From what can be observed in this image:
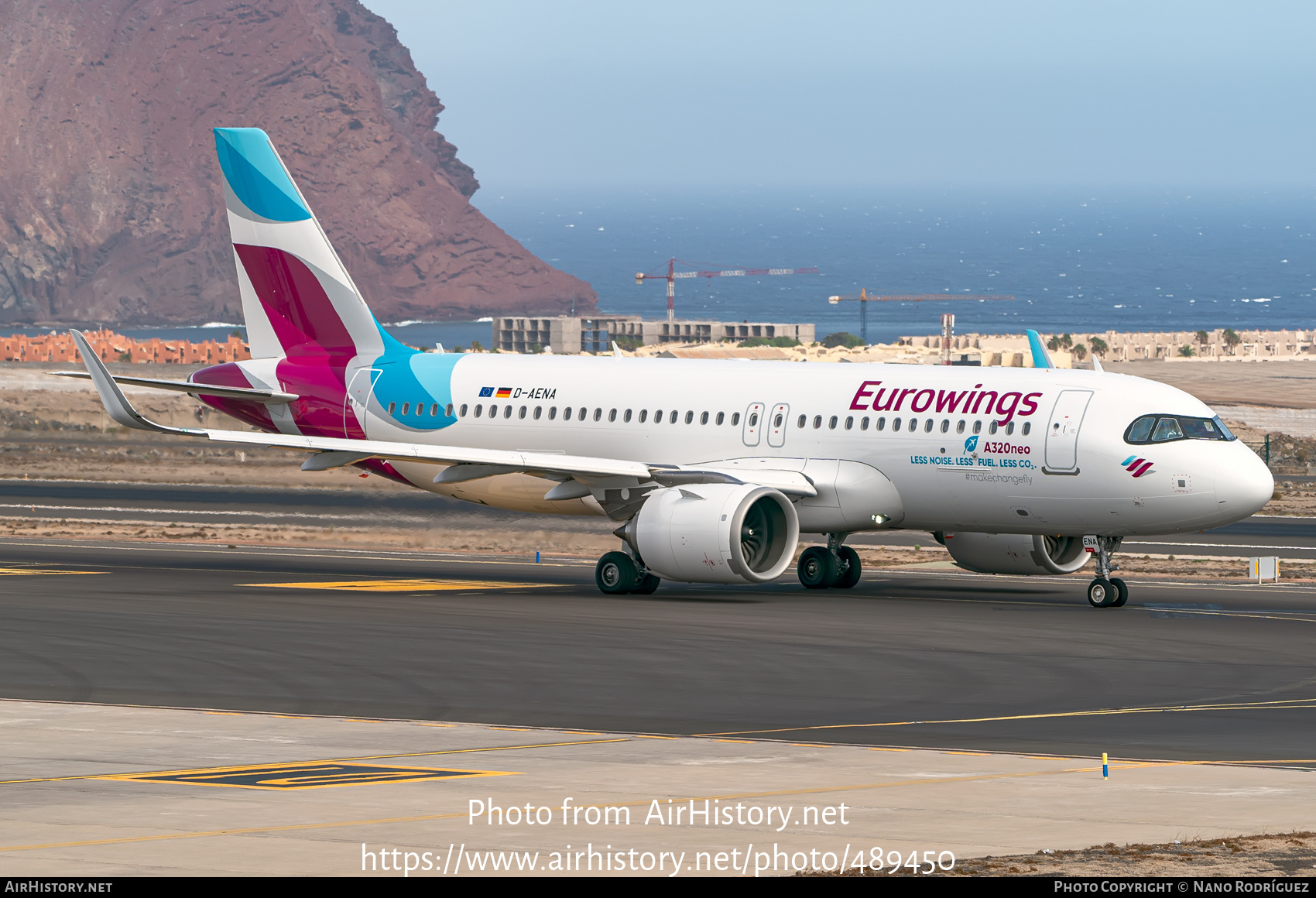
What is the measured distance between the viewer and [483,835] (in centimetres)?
1634

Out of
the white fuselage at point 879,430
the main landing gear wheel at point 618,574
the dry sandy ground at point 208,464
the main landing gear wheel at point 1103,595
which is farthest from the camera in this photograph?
the dry sandy ground at point 208,464

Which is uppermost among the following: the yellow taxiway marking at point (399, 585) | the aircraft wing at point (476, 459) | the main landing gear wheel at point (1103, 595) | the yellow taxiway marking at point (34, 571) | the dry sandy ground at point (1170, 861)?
the aircraft wing at point (476, 459)

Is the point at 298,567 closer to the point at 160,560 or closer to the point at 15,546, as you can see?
the point at 160,560

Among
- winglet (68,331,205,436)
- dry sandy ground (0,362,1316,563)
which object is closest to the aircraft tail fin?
winglet (68,331,205,436)

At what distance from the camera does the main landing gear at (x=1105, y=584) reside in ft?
126

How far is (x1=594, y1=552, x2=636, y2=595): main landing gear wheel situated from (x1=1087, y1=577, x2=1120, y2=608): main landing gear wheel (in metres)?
Result: 8.80

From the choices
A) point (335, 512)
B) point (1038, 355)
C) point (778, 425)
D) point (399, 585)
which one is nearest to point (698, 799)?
point (778, 425)

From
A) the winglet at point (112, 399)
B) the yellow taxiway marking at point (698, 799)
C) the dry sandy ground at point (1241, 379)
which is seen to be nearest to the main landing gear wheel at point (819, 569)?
the winglet at point (112, 399)

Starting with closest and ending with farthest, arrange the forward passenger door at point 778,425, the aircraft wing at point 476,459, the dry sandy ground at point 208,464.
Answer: the aircraft wing at point 476,459, the forward passenger door at point 778,425, the dry sandy ground at point 208,464

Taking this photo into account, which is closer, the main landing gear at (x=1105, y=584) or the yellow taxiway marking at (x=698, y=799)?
the yellow taxiway marking at (x=698, y=799)

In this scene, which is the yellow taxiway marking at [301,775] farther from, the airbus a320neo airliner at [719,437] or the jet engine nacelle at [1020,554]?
the jet engine nacelle at [1020,554]

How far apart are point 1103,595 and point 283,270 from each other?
69.8 ft

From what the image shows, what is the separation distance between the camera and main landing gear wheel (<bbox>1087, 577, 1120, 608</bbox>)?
38281 mm

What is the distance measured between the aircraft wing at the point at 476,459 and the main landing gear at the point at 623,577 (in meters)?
1.69
